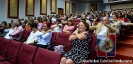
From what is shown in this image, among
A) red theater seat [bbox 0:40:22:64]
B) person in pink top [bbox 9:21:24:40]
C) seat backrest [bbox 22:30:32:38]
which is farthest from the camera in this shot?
person in pink top [bbox 9:21:24:40]

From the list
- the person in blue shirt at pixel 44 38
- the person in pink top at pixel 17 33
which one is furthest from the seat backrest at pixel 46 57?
the person in pink top at pixel 17 33

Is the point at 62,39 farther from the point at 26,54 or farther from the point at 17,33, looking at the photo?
the point at 17,33

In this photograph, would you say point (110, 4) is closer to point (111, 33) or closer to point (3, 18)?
point (3, 18)

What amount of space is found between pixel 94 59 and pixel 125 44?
1221mm

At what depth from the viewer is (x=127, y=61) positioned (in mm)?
2199

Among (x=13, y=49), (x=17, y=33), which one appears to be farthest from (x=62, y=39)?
(x=17, y=33)

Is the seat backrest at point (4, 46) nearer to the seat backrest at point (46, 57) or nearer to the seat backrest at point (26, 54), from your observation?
the seat backrest at point (26, 54)

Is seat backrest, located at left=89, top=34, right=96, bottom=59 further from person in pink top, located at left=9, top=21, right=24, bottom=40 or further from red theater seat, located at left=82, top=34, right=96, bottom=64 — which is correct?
person in pink top, located at left=9, top=21, right=24, bottom=40

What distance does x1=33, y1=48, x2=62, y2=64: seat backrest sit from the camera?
4.90ft

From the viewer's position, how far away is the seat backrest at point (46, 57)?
4.90 feet

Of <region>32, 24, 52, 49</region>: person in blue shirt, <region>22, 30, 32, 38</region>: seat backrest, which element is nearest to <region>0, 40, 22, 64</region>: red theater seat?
<region>32, 24, 52, 49</region>: person in blue shirt

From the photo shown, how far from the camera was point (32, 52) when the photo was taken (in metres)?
1.84

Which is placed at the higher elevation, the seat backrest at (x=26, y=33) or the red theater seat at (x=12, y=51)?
the seat backrest at (x=26, y=33)

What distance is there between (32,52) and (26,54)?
0.50ft
